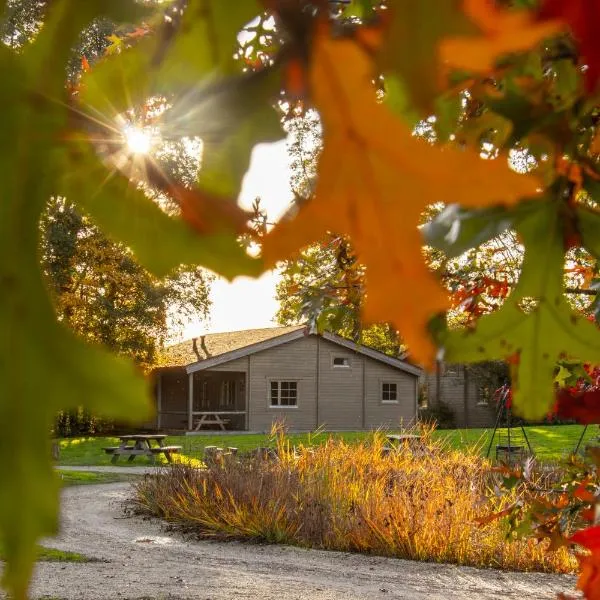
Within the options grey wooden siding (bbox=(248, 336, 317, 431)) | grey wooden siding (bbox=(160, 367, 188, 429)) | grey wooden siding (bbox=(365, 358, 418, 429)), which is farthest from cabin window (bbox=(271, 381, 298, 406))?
grey wooden siding (bbox=(160, 367, 188, 429))

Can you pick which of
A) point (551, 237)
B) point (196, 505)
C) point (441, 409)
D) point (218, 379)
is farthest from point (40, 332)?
point (441, 409)

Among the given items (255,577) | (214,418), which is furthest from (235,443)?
(255,577)

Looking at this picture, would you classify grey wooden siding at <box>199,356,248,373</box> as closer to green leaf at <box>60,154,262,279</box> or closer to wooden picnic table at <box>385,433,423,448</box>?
wooden picnic table at <box>385,433,423,448</box>

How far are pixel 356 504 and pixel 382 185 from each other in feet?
27.9

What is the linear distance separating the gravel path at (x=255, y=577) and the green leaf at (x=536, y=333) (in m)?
5.43

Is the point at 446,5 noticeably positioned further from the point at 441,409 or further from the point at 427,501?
the point at 441,409

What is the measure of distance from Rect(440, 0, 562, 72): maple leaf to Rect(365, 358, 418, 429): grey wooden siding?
2803 cm

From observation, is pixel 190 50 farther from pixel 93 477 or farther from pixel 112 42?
pixel 93 477

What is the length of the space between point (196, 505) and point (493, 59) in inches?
374

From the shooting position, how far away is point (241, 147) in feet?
1.10

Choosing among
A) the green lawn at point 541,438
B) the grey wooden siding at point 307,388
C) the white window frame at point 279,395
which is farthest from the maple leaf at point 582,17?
the white window frame at point 279,395

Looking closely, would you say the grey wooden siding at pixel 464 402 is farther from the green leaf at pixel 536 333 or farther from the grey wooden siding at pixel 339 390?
the green leaf at pixel 536 333

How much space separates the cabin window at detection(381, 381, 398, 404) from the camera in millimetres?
28594

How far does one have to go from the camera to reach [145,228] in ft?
1.13
